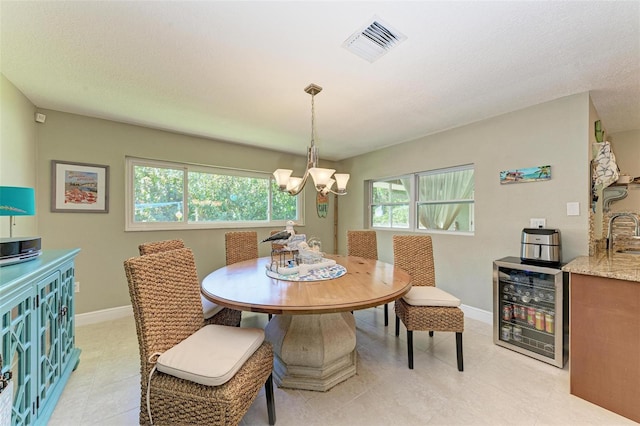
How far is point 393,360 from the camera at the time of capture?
6.92 feet

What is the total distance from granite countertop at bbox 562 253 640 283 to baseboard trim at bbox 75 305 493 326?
3.90 ft

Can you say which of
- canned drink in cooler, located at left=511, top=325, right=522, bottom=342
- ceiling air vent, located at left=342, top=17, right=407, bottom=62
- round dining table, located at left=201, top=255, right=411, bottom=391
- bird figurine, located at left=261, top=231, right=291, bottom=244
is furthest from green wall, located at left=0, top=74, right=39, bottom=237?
canned drink in cooler, located at left=511, top=325, right=522, bottom=342

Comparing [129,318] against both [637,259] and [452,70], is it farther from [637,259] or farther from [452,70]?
[637,259]

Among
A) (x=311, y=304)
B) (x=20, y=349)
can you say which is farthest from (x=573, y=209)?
(x=20, y=349)

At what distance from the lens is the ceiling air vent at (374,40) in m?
1.48

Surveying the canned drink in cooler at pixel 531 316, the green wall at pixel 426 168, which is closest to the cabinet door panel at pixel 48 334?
the green wall at pixel 426 168

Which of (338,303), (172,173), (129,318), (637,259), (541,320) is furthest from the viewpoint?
(172,173)

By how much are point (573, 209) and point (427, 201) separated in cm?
156

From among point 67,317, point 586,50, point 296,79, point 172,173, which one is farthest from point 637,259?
point 172,173

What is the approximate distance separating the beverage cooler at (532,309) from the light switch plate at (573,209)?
0.55 m

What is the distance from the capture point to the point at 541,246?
7.38ft

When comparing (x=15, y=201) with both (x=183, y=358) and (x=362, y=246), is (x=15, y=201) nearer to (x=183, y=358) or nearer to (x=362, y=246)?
(x=183, y=358)

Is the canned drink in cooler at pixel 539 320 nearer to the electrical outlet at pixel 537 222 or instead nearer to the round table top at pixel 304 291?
the electrical outlet at pixel 537 222

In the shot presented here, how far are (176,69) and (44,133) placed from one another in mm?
1941
